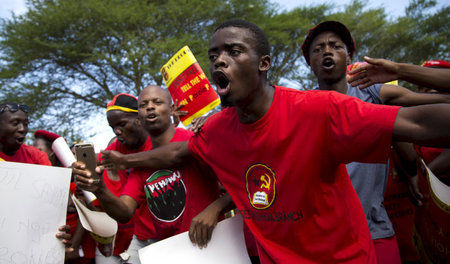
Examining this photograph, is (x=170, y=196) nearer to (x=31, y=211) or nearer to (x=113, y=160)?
(x=113, y=160)

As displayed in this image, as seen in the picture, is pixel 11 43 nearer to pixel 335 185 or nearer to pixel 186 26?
pixel 186 26

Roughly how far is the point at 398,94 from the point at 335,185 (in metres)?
1.02

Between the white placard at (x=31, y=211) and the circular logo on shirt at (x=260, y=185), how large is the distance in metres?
1.43

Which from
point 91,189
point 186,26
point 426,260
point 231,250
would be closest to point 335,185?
point 231,250

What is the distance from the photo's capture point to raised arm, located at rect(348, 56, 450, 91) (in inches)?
80.2

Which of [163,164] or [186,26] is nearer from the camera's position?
[163,164]

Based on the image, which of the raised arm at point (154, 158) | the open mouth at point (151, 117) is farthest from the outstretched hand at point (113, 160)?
the open mouth at point (151, 117)

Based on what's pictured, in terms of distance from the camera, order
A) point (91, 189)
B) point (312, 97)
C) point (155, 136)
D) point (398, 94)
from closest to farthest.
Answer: point (312, 97) < point (91, 189) < point (398, 94) < point (155, 136)

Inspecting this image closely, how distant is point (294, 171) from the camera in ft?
6.44

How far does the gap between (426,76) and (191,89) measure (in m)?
2.01

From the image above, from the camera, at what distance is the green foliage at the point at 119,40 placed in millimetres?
17297

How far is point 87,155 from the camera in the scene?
219 cm

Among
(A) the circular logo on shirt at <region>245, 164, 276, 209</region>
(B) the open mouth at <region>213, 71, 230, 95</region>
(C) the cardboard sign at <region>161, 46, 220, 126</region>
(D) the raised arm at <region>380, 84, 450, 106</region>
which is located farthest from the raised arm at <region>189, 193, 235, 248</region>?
(D) the raised arm at <region>380, 84, 450, 106</region>

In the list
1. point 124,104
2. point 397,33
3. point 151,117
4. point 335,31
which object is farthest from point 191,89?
point 397,33
